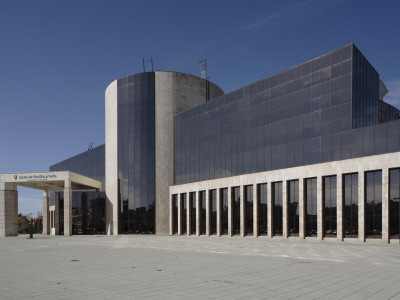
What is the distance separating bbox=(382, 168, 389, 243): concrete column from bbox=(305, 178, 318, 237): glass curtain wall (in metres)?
8.12

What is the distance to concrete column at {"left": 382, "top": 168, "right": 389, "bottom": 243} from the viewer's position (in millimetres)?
37847

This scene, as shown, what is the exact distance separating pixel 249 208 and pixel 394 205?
20.5 metres

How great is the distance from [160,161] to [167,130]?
585 centimetres

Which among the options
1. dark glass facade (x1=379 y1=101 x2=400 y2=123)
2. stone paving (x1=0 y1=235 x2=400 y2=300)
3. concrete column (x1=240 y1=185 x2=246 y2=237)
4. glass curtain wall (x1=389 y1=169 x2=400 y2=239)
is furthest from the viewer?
dark glass facade (x1=379 y1=101 x2=400 y2=123)

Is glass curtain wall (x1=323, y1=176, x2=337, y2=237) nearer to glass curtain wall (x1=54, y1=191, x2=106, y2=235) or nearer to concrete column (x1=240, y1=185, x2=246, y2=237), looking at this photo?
concrete column (x1=240, y1=185, x2=246, y2=237)

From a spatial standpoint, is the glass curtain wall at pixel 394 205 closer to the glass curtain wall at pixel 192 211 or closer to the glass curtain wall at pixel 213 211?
the glass curtain wall at pixel 213 211

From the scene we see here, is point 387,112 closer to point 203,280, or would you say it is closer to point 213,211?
point 213,211

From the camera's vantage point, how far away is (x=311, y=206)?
45344 millimetres

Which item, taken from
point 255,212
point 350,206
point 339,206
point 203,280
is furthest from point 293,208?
point 203,280

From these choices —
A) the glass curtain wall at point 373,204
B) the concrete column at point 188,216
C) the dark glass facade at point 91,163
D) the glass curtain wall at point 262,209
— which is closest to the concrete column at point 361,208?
the glass curtain wall at point 373,204

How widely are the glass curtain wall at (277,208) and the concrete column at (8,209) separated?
43.6 m

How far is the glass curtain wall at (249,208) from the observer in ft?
176

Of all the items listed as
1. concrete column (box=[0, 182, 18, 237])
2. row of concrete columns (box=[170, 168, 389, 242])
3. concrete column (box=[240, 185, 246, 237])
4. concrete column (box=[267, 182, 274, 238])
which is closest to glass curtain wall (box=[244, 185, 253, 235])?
concrete column (box=[240, 185, 246, 237])

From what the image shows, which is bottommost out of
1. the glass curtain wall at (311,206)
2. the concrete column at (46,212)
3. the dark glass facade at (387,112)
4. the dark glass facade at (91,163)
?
the concrete column at (46,212)
